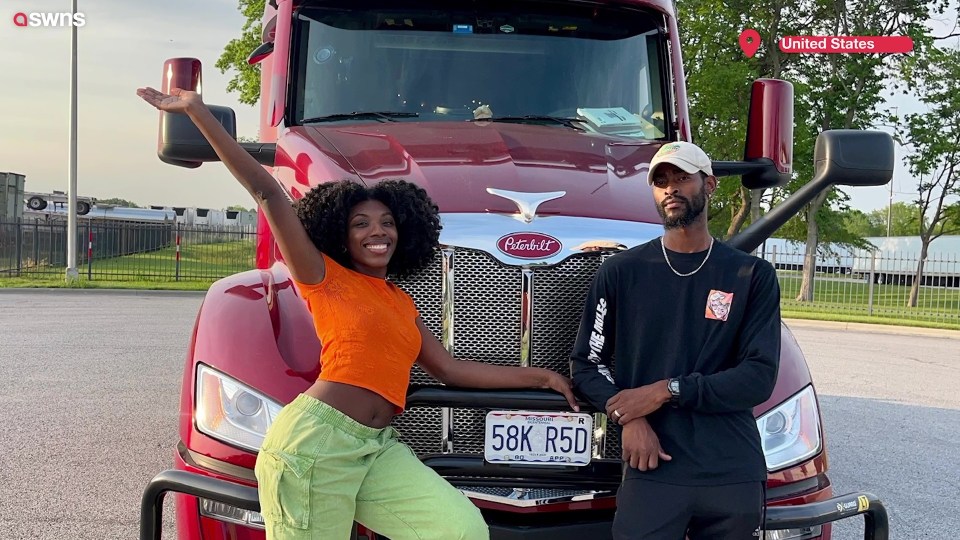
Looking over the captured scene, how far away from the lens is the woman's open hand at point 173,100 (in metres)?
2.43

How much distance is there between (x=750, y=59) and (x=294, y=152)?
22.0 metres

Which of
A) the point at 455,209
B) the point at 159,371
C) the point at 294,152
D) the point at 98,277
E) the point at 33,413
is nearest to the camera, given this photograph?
the point at 455,209

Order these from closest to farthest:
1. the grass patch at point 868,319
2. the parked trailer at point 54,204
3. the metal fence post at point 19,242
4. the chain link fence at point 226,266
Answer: the grass patch at point 868,319 < the chain link fence at point 226,266 < the metal fence post at point 19,242 < the parked trailer at point 54,204

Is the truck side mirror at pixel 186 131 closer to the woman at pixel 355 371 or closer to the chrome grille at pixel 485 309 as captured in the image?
the woman at pixel 355 371

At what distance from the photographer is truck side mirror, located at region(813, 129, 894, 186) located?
3.53 meters

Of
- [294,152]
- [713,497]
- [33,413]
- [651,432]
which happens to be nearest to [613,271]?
[651,432]

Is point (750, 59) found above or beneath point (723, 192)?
above

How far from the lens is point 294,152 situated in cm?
361

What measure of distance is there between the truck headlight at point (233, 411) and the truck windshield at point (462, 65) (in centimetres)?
157

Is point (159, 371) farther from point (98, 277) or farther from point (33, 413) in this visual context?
point (98, 277)

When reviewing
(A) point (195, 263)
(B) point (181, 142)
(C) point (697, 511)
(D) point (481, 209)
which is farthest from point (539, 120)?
(A) point (195, 263)

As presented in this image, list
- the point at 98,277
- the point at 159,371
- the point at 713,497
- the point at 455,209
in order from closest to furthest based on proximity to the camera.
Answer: the point at 713,497, the point at 455,209, the point at 159,371, the point at 98,277

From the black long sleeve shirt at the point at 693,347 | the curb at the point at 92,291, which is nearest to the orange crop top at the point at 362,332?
the black long sleeve shirt at the point at 693,347

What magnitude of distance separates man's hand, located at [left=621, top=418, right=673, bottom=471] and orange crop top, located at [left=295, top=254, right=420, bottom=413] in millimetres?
667
